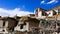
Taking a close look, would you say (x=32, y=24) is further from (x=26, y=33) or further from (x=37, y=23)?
(x=26, y=33)

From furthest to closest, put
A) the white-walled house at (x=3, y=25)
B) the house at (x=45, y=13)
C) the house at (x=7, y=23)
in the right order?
the house at (x=45, y=13)
the house at (x=7, y=23)
the white-walled house at (x=3, y=25)

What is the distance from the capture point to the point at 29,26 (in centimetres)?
3350

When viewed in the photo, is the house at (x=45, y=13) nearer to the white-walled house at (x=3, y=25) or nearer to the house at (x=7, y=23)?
the house at (x=7, y=23)

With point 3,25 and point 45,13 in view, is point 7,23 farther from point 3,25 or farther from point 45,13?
point 45,13

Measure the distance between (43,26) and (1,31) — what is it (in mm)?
8671

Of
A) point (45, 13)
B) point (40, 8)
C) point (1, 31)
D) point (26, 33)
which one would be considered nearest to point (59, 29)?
point (26, 33)

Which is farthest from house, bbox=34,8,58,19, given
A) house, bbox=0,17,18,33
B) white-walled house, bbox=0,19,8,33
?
white-walled house, bbox=0,19,8,33

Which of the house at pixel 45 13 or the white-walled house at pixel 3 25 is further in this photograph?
the house at pixel 45 13

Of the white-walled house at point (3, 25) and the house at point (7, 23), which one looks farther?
the house at point (7, 23)

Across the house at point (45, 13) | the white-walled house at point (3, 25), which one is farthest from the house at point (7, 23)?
the house at point (45, 13)

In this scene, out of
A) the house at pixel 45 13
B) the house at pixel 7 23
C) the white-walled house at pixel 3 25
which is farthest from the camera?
the house at pixel 45 13

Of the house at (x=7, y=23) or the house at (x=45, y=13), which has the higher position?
the house at (x=45, y=13)

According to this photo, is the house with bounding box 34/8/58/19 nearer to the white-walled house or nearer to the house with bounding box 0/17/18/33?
the house with bounding box 0/17/18/33

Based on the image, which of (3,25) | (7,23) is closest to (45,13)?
(7,23)
